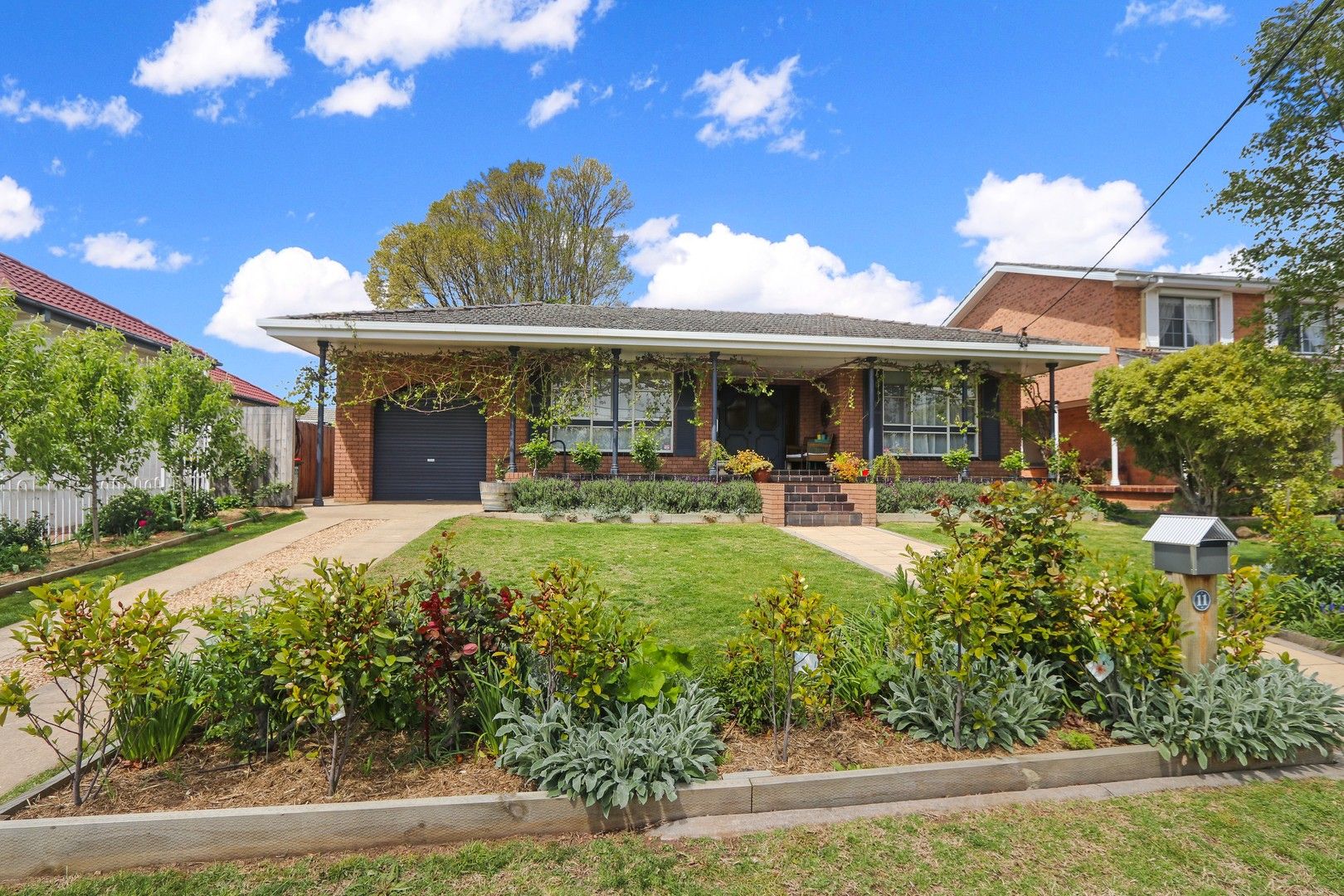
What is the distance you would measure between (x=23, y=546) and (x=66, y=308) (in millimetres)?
7803

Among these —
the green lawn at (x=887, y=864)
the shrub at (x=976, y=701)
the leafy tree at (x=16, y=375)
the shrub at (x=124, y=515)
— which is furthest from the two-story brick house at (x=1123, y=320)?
the leafy tree at (x=16, y=375)

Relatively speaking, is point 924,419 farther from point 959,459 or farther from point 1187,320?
point 1187,320

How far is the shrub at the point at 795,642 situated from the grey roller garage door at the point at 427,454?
38.5 feet

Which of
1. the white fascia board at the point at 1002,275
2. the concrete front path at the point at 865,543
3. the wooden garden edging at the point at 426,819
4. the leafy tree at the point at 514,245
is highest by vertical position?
the leafy tree at the point at 514,245

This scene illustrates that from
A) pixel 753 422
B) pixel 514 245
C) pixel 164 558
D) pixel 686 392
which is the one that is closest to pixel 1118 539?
pixel 753 422

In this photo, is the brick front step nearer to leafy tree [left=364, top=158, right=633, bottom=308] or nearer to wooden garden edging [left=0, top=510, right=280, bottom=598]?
wooden garden edging [left=0, top=510, right=280, bottom=598]

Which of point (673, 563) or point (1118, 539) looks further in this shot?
point (1118, 539)

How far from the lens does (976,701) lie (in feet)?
10.3

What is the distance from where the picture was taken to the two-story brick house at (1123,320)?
17.2m

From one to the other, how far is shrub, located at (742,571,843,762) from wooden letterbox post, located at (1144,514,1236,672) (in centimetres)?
175

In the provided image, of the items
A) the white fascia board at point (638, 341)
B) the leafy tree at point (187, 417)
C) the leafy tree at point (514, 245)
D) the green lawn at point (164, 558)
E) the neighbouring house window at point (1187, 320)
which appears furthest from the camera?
the leafy tree at point (514, 245)

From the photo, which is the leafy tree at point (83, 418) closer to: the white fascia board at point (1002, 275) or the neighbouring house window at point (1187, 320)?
the white fascia board at point (1002, 275)

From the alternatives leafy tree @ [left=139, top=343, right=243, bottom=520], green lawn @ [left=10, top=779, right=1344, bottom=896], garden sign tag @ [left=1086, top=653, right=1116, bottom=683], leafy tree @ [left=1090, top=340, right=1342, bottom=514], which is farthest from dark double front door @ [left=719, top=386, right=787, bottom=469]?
green lawn @ [left=10, top=779, right=1344, bottom=896]

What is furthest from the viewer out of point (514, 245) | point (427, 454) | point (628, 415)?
point (514, 245)
